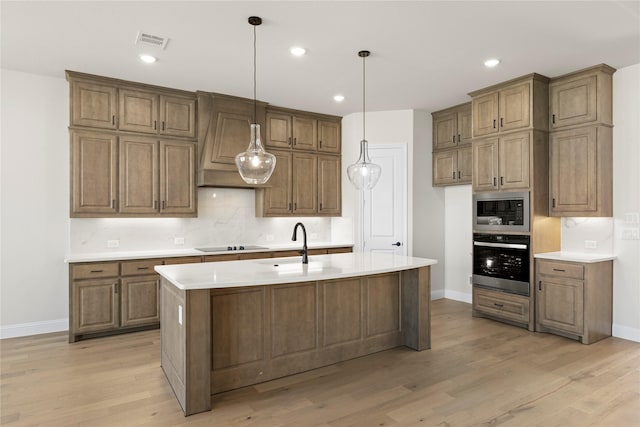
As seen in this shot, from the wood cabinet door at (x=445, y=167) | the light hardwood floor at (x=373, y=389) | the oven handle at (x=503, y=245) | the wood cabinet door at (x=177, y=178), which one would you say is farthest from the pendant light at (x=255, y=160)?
the wood cabinet door at (x=445, y=167)

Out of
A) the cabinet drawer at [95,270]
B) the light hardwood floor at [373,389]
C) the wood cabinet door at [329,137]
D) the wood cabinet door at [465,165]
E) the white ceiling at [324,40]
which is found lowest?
the light hardwood floor at [373,389]

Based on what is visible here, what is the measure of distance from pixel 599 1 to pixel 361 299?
3.02m

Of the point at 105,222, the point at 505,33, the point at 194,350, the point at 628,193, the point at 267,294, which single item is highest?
the point at 505,33

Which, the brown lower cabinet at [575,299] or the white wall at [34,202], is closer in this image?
the brown lower cabinet at [575,299]

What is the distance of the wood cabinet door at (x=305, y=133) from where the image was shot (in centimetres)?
595

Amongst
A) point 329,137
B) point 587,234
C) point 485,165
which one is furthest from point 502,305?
point 329,137

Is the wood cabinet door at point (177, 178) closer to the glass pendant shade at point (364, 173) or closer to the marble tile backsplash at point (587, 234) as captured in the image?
the glass pendant shade at point (364, 173)

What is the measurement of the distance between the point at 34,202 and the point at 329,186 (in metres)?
3.85

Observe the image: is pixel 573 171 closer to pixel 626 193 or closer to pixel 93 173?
pixel 626 193

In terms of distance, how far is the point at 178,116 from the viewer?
4996 mm

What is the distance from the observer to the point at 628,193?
420 cm

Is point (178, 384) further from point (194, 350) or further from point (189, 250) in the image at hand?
point (189, 250)

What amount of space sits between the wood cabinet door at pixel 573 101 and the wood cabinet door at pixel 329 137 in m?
2.99

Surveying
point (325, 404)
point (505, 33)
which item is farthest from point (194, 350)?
point (505, 33)
